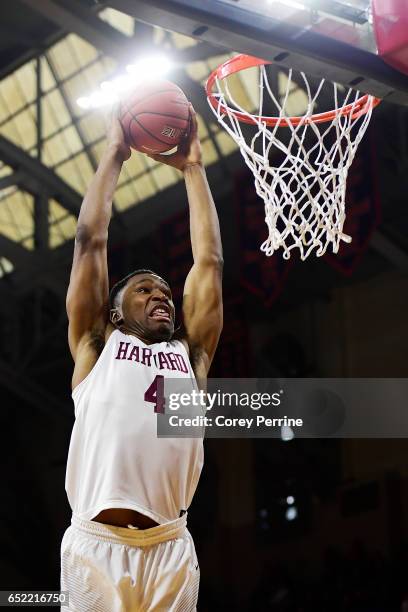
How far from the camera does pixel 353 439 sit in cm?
1021

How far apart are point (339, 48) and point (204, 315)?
43.7 inches

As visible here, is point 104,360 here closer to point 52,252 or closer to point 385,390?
point 385,390

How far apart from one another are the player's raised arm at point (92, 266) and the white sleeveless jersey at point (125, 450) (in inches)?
5.2

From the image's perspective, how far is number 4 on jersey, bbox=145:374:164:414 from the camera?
3393mm

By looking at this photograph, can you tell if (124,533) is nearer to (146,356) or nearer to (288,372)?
(146,356)

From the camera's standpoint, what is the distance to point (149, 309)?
3.62 metres

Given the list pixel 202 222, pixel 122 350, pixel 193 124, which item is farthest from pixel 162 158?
pixel 122 350

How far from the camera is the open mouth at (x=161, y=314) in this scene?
11.8ft

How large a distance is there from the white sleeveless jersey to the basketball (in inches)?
33.6

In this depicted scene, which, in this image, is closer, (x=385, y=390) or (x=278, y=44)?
(x=278, y=44)

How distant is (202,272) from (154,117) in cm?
63

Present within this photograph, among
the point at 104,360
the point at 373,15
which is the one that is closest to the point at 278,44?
the point at 373,15
